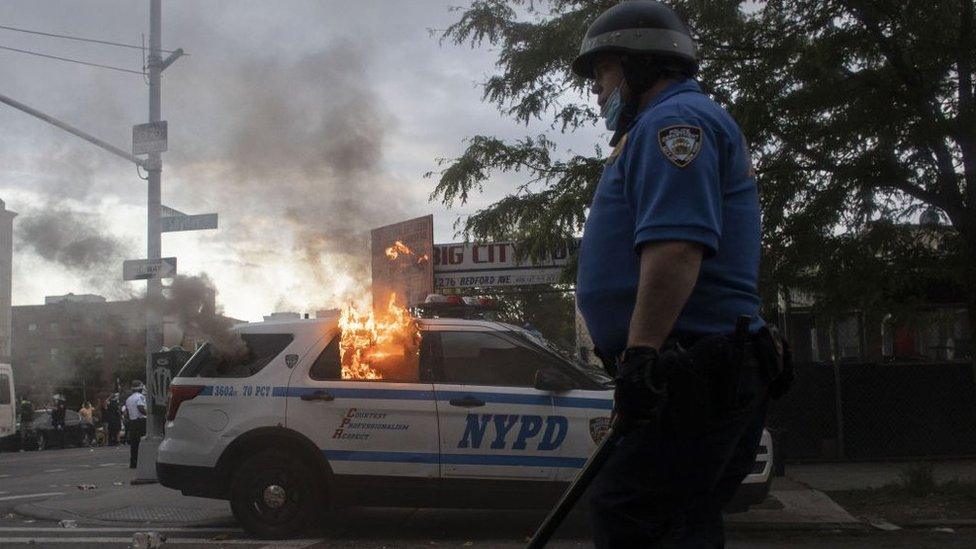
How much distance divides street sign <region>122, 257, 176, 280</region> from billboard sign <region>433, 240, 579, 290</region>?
547 centimetres

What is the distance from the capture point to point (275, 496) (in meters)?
7.66

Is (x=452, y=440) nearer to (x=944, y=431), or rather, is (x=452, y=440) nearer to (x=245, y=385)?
(x=245, y=385)

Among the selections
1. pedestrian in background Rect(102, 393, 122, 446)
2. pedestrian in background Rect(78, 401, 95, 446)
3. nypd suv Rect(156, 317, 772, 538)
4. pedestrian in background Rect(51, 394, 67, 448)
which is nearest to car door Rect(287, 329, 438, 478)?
nypd suv Rect(156, 317, 772, 538)

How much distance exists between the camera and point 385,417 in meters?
7.75

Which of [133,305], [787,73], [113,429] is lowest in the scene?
[113,429]

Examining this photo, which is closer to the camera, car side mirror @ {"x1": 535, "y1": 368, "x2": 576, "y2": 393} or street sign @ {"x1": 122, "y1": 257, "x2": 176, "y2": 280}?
car side mirror @ {"x1": 535, "y1": 368, "x2": 576, "y2": 393}

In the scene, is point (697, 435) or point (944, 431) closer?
point (697, 435)

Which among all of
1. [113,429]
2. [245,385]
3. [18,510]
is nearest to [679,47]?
[245,385]

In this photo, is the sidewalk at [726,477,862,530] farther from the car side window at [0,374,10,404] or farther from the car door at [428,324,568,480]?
the car side window at [0,374,10,404]

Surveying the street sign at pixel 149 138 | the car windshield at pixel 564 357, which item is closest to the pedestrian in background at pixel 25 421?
the street sign at pixel 149 138

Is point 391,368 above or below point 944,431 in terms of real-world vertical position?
above

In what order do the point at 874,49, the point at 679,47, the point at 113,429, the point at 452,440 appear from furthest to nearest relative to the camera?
1. the point at 113,429
2. the point at 874,49
3. the point at 452,440
4. the point at 679,47

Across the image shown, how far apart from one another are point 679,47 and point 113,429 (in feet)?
Result: 115

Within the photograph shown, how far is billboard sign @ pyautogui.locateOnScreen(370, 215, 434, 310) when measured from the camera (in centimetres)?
1320
